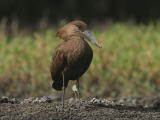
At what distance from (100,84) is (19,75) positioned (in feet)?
4.31

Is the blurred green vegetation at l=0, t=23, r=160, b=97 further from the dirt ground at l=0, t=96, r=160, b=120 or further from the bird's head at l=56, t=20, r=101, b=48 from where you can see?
the dirt ground at l=0, t=96, r=160, b=120

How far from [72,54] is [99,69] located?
349 cm

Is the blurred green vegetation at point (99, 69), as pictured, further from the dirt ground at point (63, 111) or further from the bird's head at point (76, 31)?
the dirt ground at point (63, 111)

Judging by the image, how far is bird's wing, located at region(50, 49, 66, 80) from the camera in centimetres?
711

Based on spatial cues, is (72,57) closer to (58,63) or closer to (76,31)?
(58,63)

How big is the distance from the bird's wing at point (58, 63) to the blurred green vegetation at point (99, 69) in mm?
2513

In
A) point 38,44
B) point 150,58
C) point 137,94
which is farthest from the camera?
point 38,44

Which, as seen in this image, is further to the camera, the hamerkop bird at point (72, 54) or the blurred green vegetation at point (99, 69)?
the blurred green vegetation at point (99, 69)

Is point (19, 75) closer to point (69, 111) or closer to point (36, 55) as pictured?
point (36, 55)

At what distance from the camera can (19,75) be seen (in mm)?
10430

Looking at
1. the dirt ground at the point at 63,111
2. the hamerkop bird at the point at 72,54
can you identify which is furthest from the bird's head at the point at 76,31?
the dirt ground at the point at 63,111

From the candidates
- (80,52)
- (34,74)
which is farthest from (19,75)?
(80,52)

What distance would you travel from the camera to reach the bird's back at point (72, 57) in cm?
698

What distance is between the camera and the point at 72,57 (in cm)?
701
